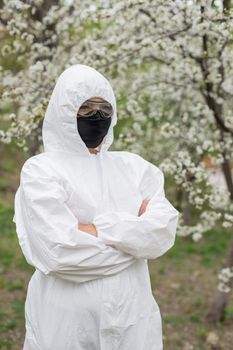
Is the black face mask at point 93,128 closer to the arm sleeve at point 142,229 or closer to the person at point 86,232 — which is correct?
the person at point 86,232

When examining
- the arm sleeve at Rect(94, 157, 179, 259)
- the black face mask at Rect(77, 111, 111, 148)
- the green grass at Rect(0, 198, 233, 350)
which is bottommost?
the green grass at Rect(0, 198, 233, 350)

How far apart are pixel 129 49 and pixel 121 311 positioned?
8.29ft

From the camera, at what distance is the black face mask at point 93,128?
2.81m

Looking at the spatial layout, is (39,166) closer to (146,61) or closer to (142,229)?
(142,229)

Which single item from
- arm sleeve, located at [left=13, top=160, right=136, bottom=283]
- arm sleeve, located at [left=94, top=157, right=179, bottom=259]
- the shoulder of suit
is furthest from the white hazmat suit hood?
arm sleeve, located at [left=94, top=157, right=179, bottom=259]

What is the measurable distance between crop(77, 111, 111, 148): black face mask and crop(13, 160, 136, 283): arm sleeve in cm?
33

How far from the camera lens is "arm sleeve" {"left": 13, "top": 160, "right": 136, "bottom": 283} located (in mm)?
2545

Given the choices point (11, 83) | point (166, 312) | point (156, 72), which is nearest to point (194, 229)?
point (166, 312)

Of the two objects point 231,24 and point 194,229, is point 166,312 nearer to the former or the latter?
point 194,229

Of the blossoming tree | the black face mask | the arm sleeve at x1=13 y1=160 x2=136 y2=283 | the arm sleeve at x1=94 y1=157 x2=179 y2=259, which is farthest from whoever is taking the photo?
the blossoming tree

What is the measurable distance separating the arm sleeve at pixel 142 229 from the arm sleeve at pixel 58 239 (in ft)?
0.21

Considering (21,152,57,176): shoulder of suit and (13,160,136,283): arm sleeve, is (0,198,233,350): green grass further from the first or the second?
(21,152,57,176): shoulder of suit

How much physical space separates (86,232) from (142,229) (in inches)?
10.9

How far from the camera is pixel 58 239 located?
2525mm
